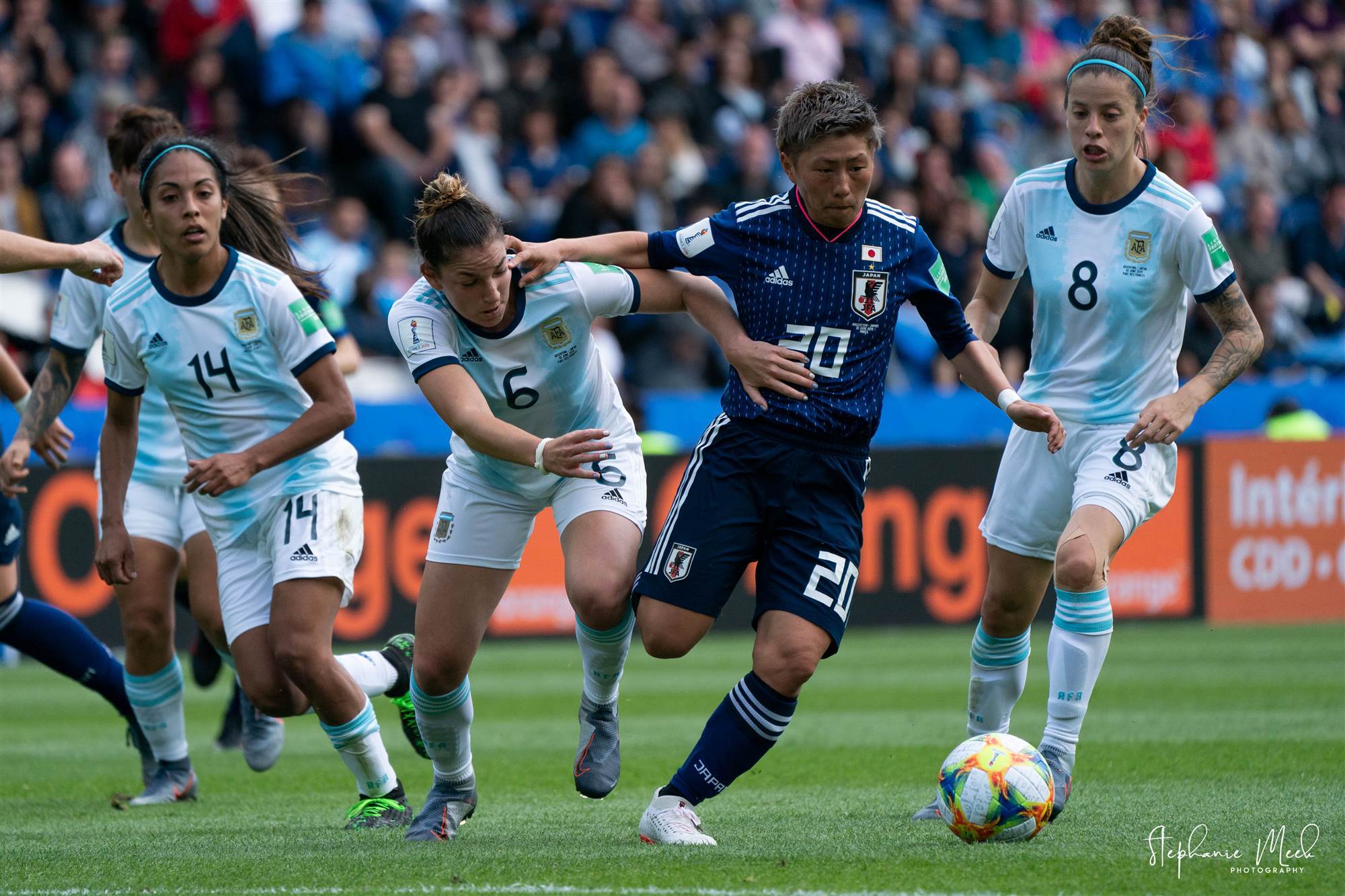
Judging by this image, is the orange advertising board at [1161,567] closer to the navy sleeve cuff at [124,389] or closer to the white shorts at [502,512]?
the white shorts at [502,512]

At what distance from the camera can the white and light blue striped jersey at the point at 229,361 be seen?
6.02 metres

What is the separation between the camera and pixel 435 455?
41.8ft

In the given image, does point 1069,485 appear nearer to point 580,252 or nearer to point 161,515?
point 580,252

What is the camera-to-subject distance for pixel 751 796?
6734mm

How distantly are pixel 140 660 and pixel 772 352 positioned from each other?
307 cm

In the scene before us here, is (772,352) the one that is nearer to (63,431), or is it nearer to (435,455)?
Answer: (63,431)

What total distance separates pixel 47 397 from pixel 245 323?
1.08 m

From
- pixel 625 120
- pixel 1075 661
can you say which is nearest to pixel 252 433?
pixel 1075 661

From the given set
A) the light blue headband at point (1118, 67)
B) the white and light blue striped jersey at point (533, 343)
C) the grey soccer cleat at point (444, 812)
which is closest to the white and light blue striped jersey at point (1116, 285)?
the light blue headband at point (1118, 67)

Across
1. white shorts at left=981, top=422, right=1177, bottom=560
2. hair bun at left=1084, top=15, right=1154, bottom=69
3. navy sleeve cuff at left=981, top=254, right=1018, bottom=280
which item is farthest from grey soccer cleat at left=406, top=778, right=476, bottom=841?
hair bun at left=1084, top=15, right=1154, bottom=69

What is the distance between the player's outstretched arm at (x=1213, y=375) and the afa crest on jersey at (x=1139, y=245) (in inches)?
10.8

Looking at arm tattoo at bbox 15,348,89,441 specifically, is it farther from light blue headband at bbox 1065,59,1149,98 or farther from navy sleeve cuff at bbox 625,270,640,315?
light blue headband at bbox 1065,59,1149,98

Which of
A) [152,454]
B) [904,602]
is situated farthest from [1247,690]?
[152,454]
